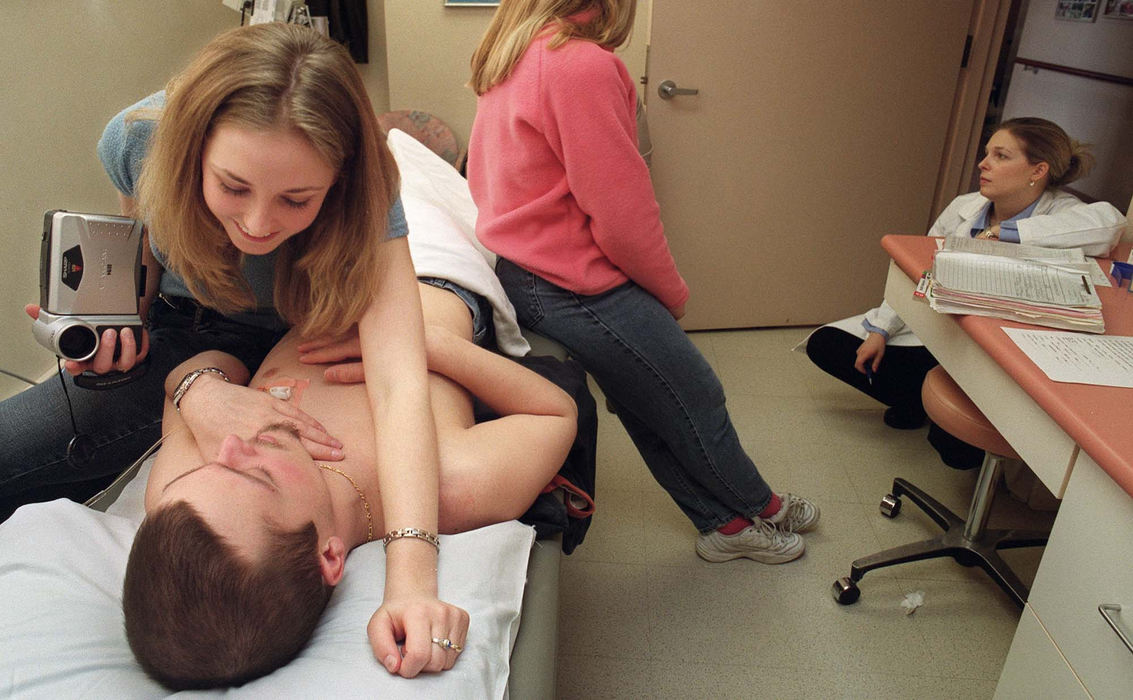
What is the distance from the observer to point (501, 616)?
99 cm

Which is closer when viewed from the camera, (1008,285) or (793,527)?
(1008,285)

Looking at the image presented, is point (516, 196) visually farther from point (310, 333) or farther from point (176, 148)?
point (176, 148)

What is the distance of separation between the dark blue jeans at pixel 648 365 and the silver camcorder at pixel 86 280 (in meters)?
0.78

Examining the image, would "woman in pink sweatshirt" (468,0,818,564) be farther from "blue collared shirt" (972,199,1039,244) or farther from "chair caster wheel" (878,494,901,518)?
"blue collared shirt" (972,199,1039,244)

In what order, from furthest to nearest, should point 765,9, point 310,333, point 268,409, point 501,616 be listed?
1. point 765,9
2. point 310,333
3. point 268,409
4. point 501,616

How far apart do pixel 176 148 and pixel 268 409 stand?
357 millimetres

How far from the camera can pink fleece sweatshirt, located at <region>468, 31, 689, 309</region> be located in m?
1.52

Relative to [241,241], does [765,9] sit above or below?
above

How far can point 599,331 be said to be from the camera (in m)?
1.71

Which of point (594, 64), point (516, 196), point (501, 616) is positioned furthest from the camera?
point (516, 196)

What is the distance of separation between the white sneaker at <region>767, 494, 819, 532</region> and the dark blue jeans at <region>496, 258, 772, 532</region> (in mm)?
181

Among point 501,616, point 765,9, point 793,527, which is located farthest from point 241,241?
point 765,9

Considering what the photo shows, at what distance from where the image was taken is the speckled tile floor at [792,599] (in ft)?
5.52

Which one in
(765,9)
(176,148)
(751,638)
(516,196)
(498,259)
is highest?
(765,9)
